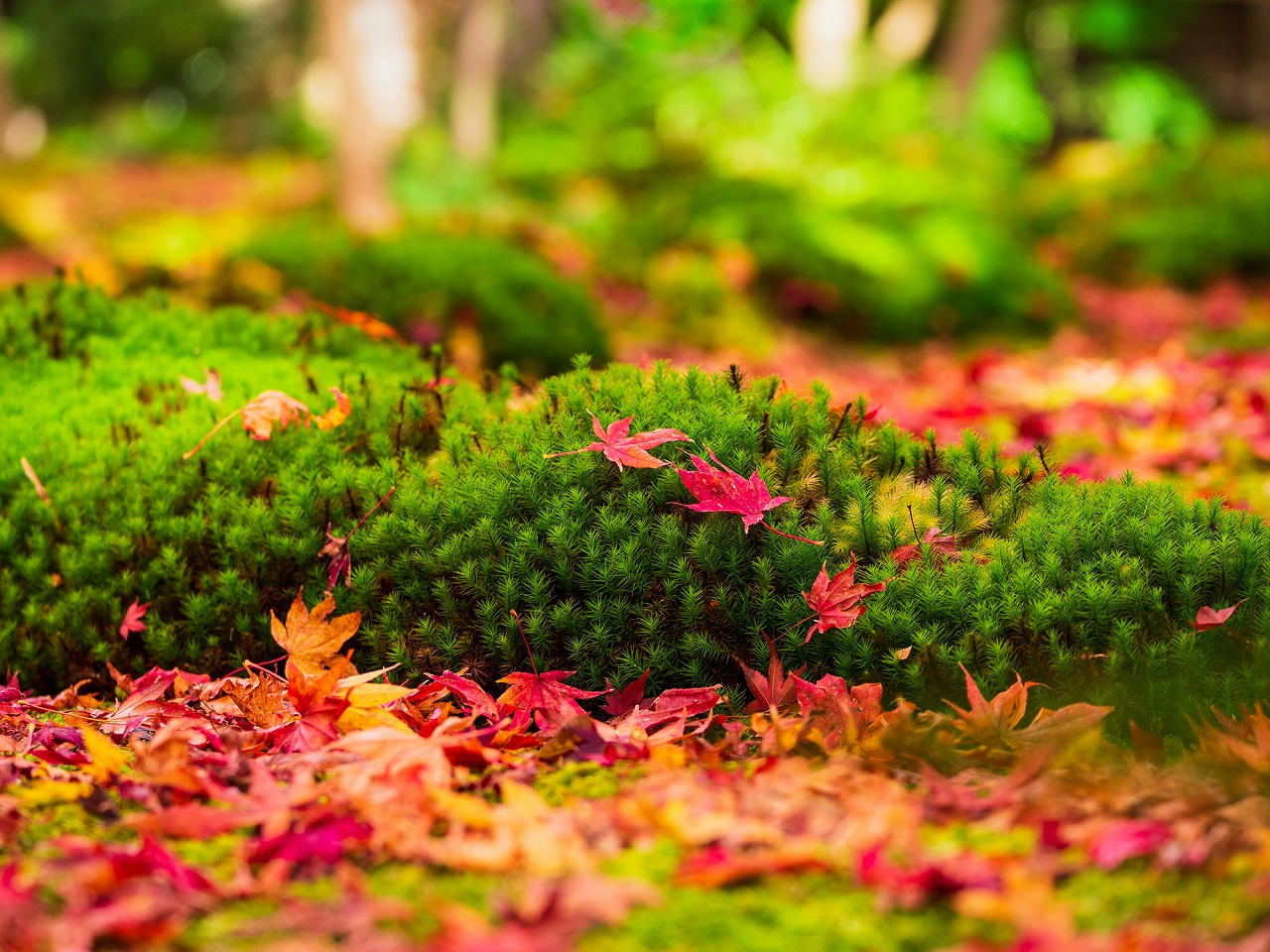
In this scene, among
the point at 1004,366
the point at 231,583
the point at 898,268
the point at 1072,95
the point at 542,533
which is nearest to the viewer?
the point at 542,533

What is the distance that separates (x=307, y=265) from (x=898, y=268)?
4350 millimetres

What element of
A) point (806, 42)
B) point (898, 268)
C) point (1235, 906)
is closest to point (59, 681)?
point (1235, 906)

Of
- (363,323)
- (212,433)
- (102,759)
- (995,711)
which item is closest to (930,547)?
(995,711)

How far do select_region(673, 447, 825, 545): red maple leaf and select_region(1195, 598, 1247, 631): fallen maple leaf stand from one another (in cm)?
78

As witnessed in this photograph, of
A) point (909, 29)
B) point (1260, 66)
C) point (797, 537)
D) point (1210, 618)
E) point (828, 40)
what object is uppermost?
point (909, 29)

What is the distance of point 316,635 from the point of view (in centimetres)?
251

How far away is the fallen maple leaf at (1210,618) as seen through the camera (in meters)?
2.20

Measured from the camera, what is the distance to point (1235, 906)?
4.77ft

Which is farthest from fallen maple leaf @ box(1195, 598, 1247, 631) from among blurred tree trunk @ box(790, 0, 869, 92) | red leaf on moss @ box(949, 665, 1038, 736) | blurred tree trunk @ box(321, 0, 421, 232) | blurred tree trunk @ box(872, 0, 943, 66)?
blurred tree trunk @ box(872, 0, 943, 66)

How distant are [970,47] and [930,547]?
15937 millimetres

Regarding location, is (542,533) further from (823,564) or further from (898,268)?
(898,268)

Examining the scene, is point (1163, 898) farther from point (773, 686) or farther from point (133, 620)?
point (133, 620)

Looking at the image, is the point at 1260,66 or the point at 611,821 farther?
the point at 1260,66

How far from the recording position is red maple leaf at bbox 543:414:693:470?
246 cm
